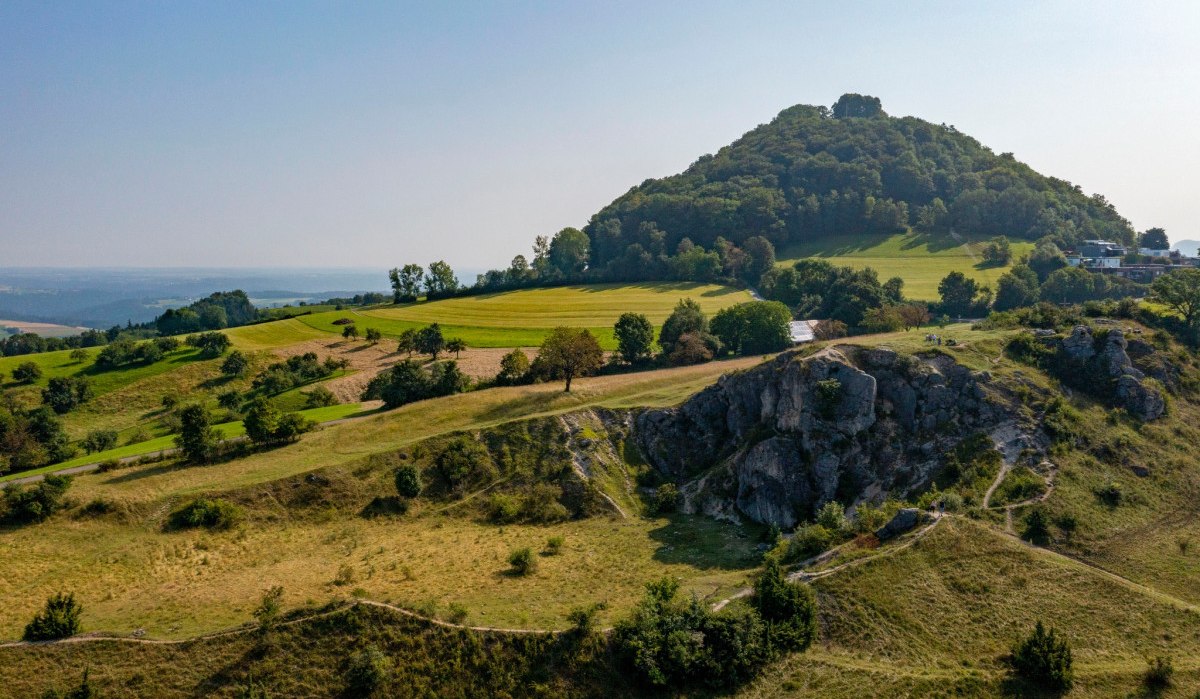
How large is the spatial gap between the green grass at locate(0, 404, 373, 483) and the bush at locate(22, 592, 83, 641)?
88.8 ft

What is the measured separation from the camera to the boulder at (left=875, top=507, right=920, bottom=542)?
136 feet

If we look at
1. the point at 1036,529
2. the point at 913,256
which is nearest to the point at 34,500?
the point at 1036,529

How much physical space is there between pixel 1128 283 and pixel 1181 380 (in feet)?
244

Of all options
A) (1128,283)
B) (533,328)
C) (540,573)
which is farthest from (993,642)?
(1128,283)

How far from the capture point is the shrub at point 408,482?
55.7 m

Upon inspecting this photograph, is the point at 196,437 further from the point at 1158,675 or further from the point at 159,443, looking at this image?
the point at 1158,675

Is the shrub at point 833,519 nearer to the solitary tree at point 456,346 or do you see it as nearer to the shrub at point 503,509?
the shrub at point 503,509

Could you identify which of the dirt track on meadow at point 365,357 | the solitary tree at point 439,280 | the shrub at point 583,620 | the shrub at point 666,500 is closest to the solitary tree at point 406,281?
the solitary tree at point 439,280

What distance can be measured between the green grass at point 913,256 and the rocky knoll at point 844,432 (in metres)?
74.0

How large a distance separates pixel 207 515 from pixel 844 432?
54892 millimetres

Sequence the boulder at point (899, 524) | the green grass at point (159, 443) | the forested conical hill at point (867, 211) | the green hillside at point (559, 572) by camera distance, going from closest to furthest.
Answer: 1. the green hillside at point (559, 572)
2. the boulder at point (899, 524)
3. the green grass at point (159, 443)
4. the forested conical hill at point (867, 211)

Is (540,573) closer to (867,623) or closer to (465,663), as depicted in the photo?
(465,663)

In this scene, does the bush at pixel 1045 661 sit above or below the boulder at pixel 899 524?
below

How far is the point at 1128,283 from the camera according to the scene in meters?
116
